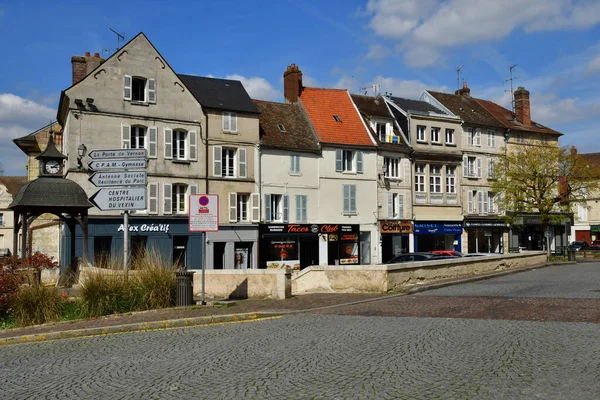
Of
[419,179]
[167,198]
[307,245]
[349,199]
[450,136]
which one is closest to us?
[167,198]

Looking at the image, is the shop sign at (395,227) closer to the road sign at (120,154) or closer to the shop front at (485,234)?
the shop front at (485,234)

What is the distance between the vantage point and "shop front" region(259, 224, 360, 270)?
122 ft

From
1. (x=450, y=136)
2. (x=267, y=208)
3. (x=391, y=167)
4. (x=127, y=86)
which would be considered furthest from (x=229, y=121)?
(x=450, y=136)

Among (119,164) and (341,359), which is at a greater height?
(119,164)

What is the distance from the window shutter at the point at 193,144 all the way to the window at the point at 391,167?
14.3 metres

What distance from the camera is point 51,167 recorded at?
22156mm

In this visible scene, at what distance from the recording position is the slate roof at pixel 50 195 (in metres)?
21.1

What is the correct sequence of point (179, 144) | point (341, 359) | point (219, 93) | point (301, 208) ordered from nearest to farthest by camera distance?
point (341, 359)
point (179, 144)
point (219, 93)
point (301, 208)

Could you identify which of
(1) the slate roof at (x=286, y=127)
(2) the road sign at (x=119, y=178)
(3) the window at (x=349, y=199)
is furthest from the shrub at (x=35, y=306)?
(3) the window at (x=349, y=199)

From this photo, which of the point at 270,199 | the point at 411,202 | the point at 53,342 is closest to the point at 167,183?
the point at 270,199

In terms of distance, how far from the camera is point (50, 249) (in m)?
36.1

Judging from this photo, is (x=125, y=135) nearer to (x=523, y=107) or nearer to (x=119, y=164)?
(x=119, y=164)

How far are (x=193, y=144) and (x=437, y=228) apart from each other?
Result: 20.2 meters

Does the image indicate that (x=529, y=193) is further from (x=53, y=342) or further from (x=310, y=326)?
(x=53, y=342)
